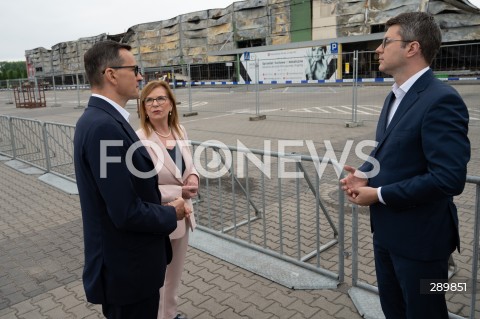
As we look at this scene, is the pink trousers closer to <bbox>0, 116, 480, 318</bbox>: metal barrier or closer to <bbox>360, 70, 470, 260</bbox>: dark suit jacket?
<bbox>0, 116, 480, 318</bbox>: metal barrier

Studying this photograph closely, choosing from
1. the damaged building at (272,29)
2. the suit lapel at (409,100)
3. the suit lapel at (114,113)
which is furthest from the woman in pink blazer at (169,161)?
the damaged building at (272,29)

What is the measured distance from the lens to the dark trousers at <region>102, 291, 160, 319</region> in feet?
6.81

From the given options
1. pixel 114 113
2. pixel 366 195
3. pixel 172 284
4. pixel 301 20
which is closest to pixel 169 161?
pixel 172 284

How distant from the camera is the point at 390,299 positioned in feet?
7.77

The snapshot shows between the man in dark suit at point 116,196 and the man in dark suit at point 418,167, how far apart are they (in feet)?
3.73

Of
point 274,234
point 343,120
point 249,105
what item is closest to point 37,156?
point 274,234

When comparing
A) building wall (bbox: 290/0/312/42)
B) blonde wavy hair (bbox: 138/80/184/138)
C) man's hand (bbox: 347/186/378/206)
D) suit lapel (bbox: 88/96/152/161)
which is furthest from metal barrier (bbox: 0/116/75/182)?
building wall (bbox: 290/0/312/42)

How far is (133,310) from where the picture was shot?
210 cm

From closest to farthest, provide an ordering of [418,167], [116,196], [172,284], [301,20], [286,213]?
1. [116,196]
2. [418,167]
3. [172,284]
4. [286,213]
5. [301,20]

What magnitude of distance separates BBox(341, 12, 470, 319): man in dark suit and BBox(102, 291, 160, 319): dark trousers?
126 centimetres

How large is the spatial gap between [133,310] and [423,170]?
5.39ft

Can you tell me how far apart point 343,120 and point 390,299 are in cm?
1172

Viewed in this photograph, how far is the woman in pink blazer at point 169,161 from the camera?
2.98 meters

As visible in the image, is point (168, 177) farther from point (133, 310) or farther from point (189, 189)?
point (133, 310)
